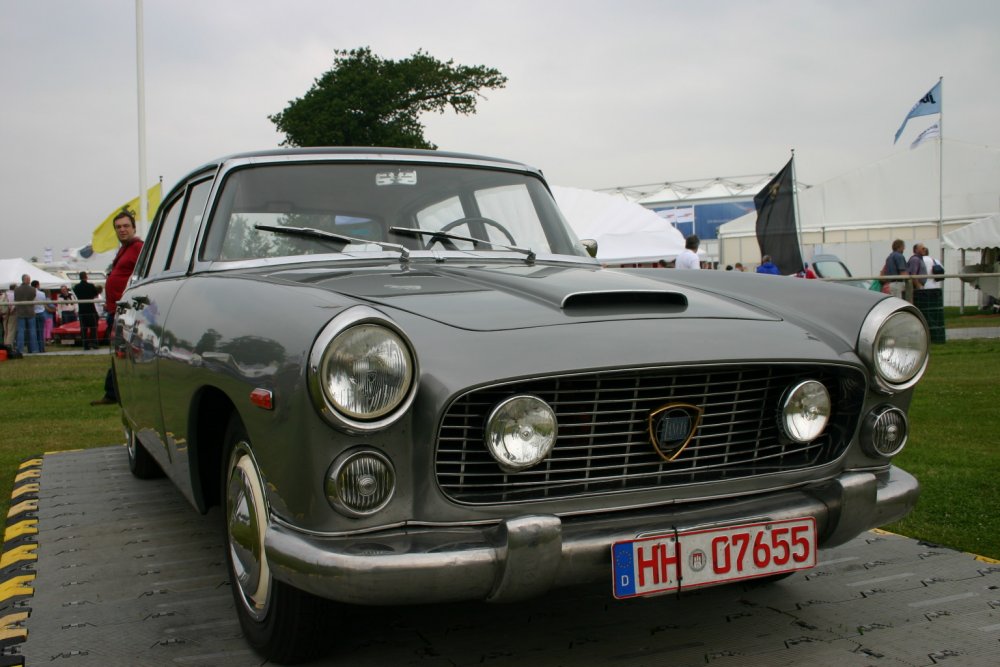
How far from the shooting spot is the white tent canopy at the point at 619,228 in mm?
18516

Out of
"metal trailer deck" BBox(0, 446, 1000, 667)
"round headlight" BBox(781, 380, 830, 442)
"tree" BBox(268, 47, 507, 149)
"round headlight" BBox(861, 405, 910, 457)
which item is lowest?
"metal trailer deck" BBox(0, 446, 1000, 667)

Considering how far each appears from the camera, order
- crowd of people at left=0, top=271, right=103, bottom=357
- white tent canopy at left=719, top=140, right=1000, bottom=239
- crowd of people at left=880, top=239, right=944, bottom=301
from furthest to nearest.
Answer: white tent canopy at left=719, top=140, right=1000, bottom=239, crowd of people at left=0, top=271, right=103, bottom=357, crowd of people at left=880, top=239, right=944, bottom=301

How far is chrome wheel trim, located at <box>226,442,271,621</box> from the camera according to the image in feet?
7.54

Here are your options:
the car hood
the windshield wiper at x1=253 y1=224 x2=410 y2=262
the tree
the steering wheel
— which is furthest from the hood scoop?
the tree

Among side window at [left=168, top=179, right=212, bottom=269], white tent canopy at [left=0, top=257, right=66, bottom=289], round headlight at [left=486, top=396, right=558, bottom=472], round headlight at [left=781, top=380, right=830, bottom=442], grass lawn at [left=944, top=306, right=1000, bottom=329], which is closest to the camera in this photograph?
round headlight at [left=486, top=396, right=558, bottom=472]

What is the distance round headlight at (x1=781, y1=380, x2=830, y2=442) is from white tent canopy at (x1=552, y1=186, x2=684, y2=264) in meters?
15.4

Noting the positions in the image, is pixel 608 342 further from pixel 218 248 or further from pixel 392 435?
pixel 218 248

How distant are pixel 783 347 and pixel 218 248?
195 cm

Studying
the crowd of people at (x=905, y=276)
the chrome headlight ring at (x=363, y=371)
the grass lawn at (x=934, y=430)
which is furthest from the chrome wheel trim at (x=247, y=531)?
the crowd of people at (x=905, y=276)

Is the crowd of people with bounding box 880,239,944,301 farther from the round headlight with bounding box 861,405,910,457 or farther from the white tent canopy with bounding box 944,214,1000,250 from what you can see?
the round headlight with bounding box 861,405,910,457

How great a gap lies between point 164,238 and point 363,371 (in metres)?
2.64

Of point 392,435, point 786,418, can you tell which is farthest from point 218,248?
point 786,418

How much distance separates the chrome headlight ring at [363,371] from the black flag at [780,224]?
1387 cm

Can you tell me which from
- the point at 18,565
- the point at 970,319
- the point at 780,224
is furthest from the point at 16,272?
the point at 18,565
